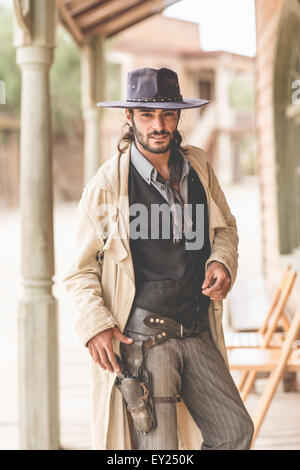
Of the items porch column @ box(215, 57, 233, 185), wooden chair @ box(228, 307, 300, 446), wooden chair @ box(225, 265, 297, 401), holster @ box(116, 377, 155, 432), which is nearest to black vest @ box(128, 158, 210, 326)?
holster @ box(116, 377, 155, 432)

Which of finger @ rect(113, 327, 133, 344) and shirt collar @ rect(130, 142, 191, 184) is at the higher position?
shirt collar @ rect(130, 142, 191, 184)

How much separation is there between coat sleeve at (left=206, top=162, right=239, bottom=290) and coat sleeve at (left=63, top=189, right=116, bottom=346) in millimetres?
335

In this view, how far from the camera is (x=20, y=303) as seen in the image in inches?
130

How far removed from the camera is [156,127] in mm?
1812

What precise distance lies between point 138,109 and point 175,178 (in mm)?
228

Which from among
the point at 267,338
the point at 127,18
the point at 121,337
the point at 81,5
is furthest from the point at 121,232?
the point at 127,18

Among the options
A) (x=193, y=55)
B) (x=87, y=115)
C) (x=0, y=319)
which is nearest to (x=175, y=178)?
(x=87, y=115)

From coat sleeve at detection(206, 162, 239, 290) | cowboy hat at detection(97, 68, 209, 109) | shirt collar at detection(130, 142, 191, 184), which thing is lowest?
coat sleeve at detection(206, 162, 239, 290)

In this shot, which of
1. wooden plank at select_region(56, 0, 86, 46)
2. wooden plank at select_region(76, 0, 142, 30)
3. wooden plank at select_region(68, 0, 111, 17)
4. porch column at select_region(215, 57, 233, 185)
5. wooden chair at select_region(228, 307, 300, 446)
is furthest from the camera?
porch column at select_region(215, 57, 233, 185)

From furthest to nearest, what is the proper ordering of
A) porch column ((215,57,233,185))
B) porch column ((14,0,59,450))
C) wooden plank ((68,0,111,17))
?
porch column ((215,57,233,185)), wooden plank ((68,0,111,17)), porch column ((14,0,59,450))

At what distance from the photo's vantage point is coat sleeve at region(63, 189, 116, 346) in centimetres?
186

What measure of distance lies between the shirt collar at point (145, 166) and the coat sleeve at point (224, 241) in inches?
4.4

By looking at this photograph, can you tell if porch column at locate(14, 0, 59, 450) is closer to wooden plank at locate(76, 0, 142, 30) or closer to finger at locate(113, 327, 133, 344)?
finger at locate(113, 327, 133, 344)

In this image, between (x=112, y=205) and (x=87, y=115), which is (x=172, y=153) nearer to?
(x=112, y=205)
